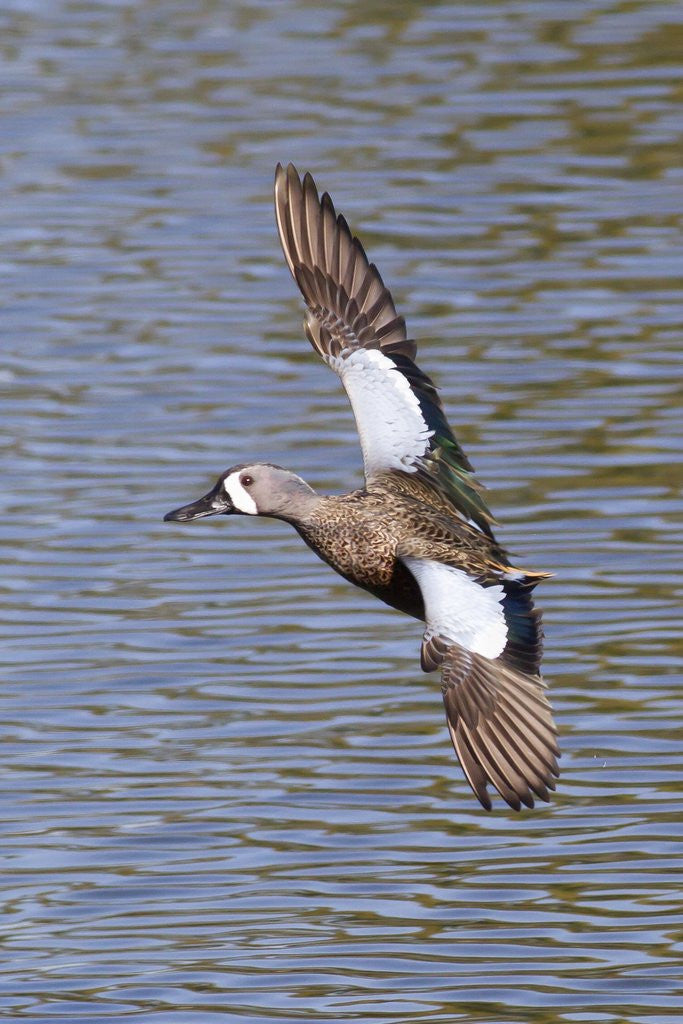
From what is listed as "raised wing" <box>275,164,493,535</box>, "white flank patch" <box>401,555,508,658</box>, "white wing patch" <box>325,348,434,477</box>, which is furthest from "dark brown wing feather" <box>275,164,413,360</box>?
"white flank patch" <box>401,555,508,658</box>

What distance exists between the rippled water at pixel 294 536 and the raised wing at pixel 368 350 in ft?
3.60

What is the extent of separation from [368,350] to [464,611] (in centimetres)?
149

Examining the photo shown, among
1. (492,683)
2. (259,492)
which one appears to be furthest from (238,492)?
(492,683)

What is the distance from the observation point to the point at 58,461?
11055mm

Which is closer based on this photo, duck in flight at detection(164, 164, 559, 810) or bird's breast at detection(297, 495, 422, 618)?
duck in flight at detection(164, 164, 559, 810)

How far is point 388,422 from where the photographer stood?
7.64 m

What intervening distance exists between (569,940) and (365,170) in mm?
9081

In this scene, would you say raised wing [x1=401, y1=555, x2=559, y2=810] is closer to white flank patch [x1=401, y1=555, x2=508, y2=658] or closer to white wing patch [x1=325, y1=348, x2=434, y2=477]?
white flank patch [x1=401, y1=555, x2=508, y2=658]

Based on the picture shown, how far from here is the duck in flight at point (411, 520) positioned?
251 inches

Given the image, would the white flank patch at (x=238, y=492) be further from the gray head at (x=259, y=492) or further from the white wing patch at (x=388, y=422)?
the white wing patch at (x=388, y=422)

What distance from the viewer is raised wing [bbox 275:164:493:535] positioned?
7.61 metres

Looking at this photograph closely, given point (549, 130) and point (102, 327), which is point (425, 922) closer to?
point (102, 327)

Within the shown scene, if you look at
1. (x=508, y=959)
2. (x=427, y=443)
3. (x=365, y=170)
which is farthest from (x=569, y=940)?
(x=365, y=170)

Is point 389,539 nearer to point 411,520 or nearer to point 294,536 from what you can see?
point 411,520
